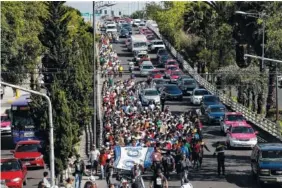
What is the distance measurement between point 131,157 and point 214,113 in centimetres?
1790

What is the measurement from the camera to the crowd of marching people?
3316 centimetres

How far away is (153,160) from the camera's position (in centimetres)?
3312

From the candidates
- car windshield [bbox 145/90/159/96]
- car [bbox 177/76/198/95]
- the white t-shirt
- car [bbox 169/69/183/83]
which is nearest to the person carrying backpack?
the white t-shirt

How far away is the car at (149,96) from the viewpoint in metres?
56.4

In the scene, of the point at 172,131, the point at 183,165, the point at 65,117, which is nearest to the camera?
the point at 183,165

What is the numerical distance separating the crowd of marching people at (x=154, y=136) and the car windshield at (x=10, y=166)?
3.26 meters

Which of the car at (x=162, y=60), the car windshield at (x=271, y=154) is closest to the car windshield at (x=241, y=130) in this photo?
the car windshield at (x=271, y=154)

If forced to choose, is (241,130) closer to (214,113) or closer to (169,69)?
(214,113)

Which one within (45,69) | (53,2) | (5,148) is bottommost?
(5,148)

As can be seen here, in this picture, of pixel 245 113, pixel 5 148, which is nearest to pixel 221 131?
pixel 245 113

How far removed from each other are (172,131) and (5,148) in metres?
12.1

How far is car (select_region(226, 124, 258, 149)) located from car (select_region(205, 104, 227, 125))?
26.2ft

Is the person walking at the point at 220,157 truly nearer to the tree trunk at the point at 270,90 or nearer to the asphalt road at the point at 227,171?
the asphalt road at the point at 227,171

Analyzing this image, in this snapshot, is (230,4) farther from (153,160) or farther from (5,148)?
(153,160)
